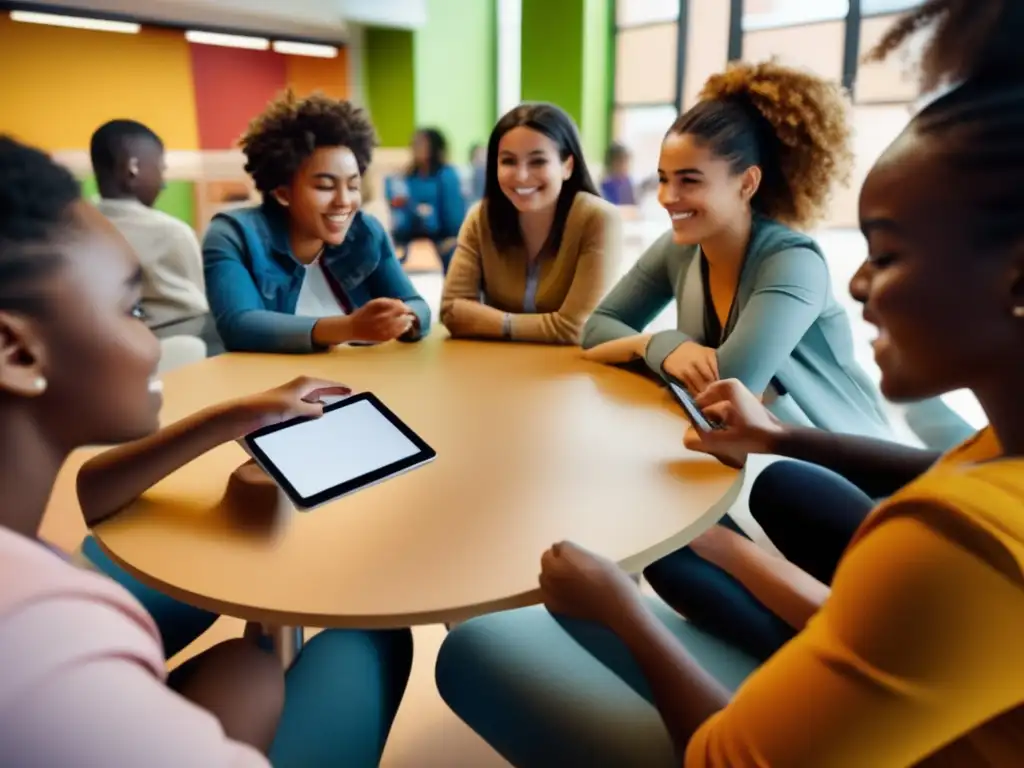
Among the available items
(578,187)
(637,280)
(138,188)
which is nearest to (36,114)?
(138,188)

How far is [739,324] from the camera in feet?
4.60

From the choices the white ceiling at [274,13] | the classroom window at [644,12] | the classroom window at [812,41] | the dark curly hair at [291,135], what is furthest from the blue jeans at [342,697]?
the classroom window at [644,12]

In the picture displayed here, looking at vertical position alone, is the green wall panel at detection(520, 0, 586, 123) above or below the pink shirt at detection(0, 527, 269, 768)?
above

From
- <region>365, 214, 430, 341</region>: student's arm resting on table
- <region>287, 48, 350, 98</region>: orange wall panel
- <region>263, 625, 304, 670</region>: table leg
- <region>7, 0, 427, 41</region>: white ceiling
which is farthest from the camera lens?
<region>287, 48, 350, 98</region>: orange wall panel

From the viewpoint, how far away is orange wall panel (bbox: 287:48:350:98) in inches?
288

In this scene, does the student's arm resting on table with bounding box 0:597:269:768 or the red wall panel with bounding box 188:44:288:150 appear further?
the red wall panel with bounding box 188:44:288:150

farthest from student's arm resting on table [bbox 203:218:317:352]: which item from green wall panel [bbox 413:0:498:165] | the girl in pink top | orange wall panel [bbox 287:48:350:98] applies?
orange wall panel [bbox 287:48:350:98]

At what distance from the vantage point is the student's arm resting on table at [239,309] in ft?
5.42

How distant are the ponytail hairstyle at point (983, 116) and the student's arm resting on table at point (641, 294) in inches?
44.5

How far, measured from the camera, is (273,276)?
1.85 metres

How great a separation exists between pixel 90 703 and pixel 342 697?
515mm

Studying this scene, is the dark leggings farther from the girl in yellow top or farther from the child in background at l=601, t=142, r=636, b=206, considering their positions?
the child in background at l=601, t=142, r=636, b=206

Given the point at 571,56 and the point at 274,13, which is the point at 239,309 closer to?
the point at 274,13

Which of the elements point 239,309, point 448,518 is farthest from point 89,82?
point 448,518
